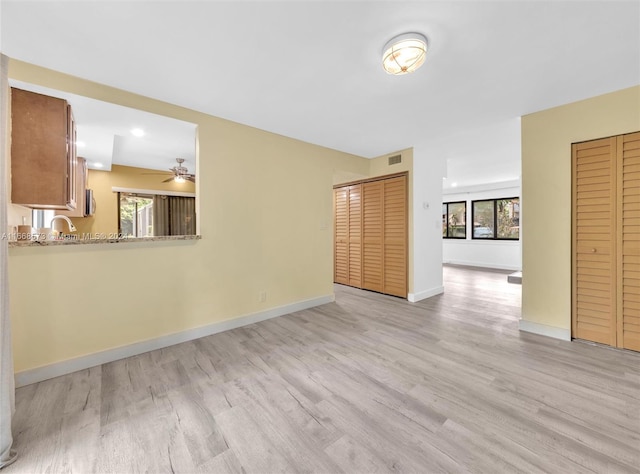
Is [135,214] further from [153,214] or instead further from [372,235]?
[372,235]

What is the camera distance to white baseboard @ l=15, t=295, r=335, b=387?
6.35ft

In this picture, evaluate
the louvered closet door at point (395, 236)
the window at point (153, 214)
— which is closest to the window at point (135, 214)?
the window at point (153, 214)

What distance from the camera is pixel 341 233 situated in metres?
5.25

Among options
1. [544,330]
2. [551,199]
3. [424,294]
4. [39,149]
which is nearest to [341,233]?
[424,294]

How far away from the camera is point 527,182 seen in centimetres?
285

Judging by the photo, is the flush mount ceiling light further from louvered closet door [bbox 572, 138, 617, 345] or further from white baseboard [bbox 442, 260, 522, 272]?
white baseboard [bbox 442, 260, 522, 272]

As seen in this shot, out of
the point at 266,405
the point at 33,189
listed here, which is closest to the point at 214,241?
the point at 33,189

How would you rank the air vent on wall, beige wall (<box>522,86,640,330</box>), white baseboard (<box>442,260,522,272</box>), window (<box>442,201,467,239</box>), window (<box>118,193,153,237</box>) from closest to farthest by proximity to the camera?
beige wall (<box>522,86,640,330</box>)
the air vent on wall
window (<box>118,193,153,237</box>)
white baseboard (<box>442,260,522,272</box>)
window (<box>442,201,467,239</box>)

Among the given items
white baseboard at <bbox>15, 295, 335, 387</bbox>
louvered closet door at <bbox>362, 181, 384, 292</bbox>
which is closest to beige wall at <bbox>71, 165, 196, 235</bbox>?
white baseboard at <bbox>15, 295, 335, 387</bbox>

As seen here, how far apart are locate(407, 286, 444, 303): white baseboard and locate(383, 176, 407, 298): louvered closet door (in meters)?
0.14

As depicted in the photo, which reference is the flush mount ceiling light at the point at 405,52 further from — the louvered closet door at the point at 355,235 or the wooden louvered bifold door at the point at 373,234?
the louvered closet door at the point at 355,235

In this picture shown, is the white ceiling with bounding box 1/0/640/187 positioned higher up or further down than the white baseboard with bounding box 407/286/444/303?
higher up

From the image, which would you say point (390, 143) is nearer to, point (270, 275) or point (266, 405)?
point (270, 275)

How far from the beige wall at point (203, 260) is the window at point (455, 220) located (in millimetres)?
5577
